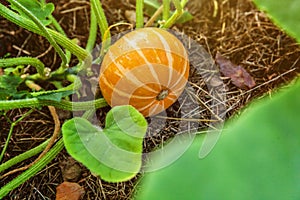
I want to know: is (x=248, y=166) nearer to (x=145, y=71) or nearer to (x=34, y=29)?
(x=145, y=71)

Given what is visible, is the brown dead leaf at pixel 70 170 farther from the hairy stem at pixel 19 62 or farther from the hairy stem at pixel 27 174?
the hairy stem at pixel 19 62

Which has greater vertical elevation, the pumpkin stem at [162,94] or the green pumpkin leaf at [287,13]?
the green pumpkin leaf at [287,13]

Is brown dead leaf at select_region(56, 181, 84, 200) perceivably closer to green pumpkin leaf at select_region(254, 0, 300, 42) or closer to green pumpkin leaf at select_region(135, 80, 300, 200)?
green pumpkin leaf at select_region(254, 0, 300, 42)

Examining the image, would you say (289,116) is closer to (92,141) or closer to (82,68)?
(92,141)

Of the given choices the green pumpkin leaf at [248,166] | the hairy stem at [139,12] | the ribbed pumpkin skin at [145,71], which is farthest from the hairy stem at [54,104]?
the green pumpkin leaf at [248,166]

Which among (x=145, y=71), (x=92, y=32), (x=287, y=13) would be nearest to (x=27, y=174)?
(x=145, y=71)

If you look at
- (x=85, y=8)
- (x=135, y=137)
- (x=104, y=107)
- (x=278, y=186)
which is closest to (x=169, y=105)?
(x=104, y=107)
